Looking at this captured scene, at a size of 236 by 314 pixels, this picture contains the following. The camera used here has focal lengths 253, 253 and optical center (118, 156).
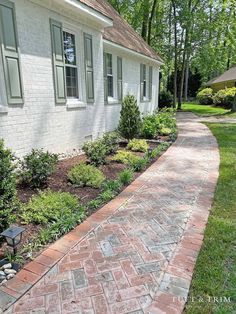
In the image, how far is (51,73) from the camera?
5676mm

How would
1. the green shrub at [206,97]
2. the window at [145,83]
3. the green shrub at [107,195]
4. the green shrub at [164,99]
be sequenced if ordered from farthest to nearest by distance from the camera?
the green shrub at [206,97] < the green shrub at [164,99] < the window at [145,83] < the green shrub at [107,195]

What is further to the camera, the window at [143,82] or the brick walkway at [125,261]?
the window at [143,82]

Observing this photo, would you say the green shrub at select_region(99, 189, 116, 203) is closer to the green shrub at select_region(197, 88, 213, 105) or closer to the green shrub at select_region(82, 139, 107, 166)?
the green shrub at select_region(82, 139, 107, 166)

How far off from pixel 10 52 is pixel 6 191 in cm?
291

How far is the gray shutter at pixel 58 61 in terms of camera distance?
568cm

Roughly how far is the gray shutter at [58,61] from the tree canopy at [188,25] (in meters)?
16.2

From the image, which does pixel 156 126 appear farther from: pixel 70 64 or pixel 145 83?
pixel 145 83

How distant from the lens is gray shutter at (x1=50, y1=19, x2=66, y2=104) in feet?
18.6

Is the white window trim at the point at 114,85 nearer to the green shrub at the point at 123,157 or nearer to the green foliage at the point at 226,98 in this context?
the green shrub at the point at 123,157

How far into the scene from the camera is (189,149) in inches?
304

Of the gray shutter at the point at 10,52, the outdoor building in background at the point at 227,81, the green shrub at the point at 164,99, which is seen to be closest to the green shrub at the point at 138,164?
the gray shutter at the point at 10,52

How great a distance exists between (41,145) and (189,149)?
4419mm

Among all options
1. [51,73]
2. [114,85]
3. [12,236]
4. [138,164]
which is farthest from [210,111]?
[12,236]

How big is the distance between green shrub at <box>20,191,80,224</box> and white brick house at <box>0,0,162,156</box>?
5.69 ft
